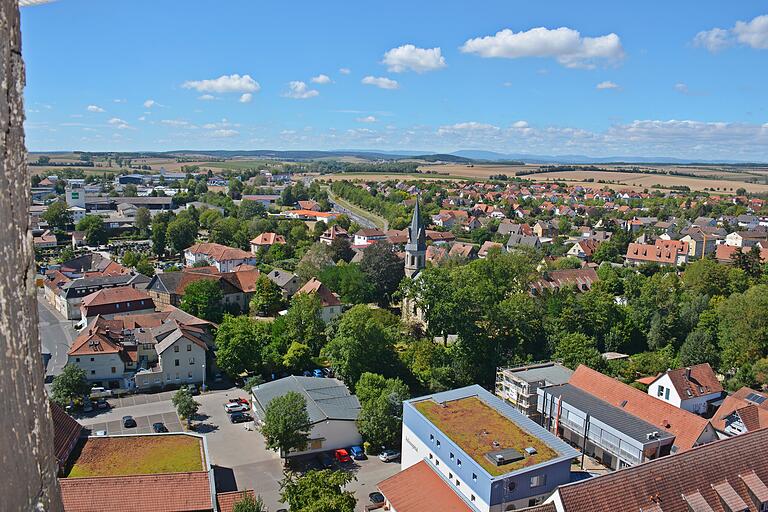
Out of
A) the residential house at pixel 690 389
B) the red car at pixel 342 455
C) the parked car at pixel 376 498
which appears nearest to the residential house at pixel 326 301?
the red car at pixel 342 455

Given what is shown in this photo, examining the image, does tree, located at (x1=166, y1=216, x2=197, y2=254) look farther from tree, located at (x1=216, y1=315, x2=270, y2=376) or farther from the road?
tree, located at (x1=216, y1=315, x2=270, y2=376)

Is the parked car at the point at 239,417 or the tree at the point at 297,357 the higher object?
the tree at the point at 297,357

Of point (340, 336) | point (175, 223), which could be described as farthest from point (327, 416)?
point (175, 223)

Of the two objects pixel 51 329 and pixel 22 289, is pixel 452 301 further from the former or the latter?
pixel 22 289

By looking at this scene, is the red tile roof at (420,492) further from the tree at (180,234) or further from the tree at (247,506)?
the tree at (180,234)

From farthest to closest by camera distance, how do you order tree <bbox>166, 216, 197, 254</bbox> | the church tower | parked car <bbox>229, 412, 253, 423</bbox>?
tree <bbox>166, 216, 197, 254</bbox>
the church tower
parked car <bbox>229, 412, 253, 423</bbox>

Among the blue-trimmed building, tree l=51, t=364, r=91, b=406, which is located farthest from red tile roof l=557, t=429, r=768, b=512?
tree l=51, t=364, r=91, b=406
